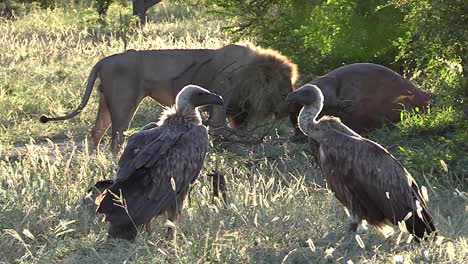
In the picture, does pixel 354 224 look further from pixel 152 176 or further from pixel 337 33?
pixel 337 33

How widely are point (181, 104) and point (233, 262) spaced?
67.6 inches

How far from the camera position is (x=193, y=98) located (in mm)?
6781

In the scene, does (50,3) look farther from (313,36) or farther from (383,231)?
(383,231)

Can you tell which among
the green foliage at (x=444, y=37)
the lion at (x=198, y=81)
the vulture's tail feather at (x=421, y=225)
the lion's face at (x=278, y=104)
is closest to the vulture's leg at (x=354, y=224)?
the vulture's tail feather at (x=421, y=225)

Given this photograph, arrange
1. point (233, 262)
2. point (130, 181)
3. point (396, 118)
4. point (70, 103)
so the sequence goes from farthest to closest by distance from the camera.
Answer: point (70, 103), point (396, 118), point (130, 181), point (233, 262)

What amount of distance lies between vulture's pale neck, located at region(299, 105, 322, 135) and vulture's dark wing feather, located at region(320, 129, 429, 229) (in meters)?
0.32

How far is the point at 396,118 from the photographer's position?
986 centimetres

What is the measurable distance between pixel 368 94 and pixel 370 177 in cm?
392

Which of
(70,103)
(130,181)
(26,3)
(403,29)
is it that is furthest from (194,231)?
(26,3)

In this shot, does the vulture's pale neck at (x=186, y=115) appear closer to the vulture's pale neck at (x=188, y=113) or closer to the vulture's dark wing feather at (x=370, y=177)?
the vulture's pale neck at (x=188, y=113)

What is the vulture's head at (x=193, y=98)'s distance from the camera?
22.0ft

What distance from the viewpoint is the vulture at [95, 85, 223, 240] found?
568 centimetres

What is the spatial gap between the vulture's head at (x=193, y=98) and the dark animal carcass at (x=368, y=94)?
115 inches

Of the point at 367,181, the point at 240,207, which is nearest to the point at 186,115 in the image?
the point at 240,207
